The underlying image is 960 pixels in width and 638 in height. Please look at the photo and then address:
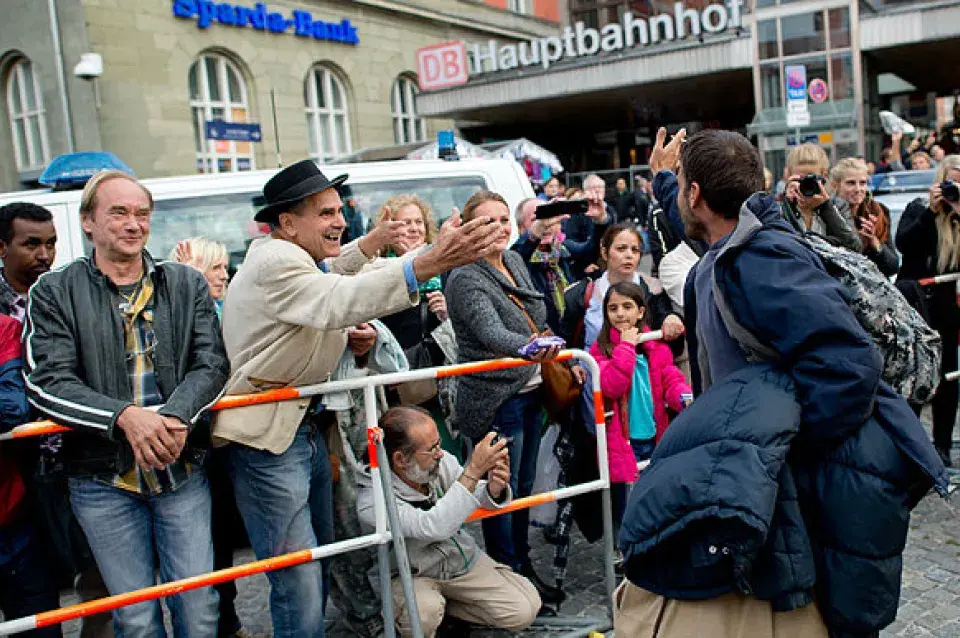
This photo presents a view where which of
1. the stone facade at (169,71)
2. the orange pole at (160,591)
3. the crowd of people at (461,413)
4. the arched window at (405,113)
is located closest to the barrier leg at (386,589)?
the crowd of people at (461,413)

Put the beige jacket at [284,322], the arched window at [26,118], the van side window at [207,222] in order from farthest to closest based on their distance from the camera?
the arched window at [26,118] < the van side window at [207,222] < the beige jacket at [284,322]

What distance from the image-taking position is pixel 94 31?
1834cm

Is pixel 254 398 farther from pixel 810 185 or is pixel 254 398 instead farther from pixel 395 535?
pixel 810 185

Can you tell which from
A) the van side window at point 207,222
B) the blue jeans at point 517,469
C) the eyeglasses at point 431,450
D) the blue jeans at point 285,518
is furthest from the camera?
the van side window at point 207,222

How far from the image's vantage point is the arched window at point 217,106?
69.1 ft

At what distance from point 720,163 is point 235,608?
3.40 meters

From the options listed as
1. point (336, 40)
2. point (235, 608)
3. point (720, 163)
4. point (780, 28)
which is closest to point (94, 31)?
point (336, 40)

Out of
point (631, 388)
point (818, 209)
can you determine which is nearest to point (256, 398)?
point (631, 388)

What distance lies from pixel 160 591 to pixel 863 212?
14.9 feet

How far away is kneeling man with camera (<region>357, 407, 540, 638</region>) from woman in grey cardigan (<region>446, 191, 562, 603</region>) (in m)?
0.32

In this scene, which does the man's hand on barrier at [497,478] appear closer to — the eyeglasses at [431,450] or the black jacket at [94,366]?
the eyeglasses at [431,450]

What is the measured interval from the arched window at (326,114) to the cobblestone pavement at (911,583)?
20.2 m

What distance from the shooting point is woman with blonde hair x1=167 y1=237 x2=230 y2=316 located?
454 centimetres

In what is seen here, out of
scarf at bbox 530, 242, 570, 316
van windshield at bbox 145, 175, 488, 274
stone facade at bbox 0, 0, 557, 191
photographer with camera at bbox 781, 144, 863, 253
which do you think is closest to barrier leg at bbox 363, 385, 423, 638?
photographer with camera at bbox 781, 144, 863, 253
